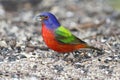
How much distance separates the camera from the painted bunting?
7453 millimetres

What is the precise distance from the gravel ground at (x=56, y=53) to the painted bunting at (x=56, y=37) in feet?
0.69

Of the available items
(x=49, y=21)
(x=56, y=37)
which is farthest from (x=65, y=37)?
(x=49, y=21)

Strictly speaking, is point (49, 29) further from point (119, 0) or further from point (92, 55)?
point (119, 0)

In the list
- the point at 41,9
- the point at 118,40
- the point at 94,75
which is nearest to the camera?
the point at 94,75

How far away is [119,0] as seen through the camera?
55.5 ft

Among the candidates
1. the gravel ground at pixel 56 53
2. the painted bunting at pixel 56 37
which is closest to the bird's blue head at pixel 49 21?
the painted bunting at pixel 56 37

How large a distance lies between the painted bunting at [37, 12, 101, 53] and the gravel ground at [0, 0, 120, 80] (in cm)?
21

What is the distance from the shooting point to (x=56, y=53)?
810 cm

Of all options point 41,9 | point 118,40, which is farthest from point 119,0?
point 118,40

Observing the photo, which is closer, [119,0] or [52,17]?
[52,17]

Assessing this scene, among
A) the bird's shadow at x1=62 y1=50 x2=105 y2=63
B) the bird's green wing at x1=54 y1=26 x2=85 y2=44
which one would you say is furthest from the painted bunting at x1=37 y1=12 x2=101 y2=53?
the bird's shadow at x1=62 y1=50 x2=105 y2=63

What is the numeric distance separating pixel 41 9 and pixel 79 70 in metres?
6.44

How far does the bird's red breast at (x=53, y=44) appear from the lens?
24.4 ft

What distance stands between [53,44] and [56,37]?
0.11m
